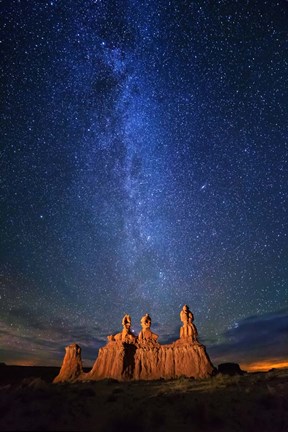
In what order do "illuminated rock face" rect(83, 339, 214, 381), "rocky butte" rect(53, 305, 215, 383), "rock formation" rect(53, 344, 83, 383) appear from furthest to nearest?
"rock formation" rect(53, 344, 83, 383), "rocky butte" rect(53, 305, 215, 383), "illuminated rock face" rect(83, 339, 214, 381)

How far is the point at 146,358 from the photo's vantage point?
51.3 metres

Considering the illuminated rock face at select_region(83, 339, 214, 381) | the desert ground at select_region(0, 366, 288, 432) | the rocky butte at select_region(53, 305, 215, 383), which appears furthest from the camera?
the rocky butte at select_region(53, 305, 215, 383)

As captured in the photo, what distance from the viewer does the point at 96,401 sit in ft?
59.5

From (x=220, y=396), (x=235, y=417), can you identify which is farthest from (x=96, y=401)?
(x=220, y=396)

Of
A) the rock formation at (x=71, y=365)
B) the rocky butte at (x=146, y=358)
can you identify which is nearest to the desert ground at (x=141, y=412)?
the rocky butte at (x=146, y=358)

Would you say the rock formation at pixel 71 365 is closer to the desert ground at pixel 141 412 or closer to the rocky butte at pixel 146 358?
the rocky butte at pixel 146 358

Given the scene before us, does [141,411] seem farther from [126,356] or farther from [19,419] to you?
[126,356]

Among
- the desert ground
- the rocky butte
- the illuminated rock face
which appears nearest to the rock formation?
the rocky butte

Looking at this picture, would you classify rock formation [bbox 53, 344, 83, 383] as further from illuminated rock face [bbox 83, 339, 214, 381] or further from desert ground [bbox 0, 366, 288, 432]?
desert ground [bbox 0, 366, 288, 432]

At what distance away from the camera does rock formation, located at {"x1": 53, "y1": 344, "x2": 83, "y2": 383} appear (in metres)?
55.2

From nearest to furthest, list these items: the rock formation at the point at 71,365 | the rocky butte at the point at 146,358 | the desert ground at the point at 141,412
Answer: the desert ground at the point at 141,412 < the rocky butte at the point at 146,358 < the rock formation at the point at 71,365

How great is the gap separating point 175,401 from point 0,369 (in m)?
76.0

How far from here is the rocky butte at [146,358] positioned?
4700 cm

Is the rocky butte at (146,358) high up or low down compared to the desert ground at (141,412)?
up
